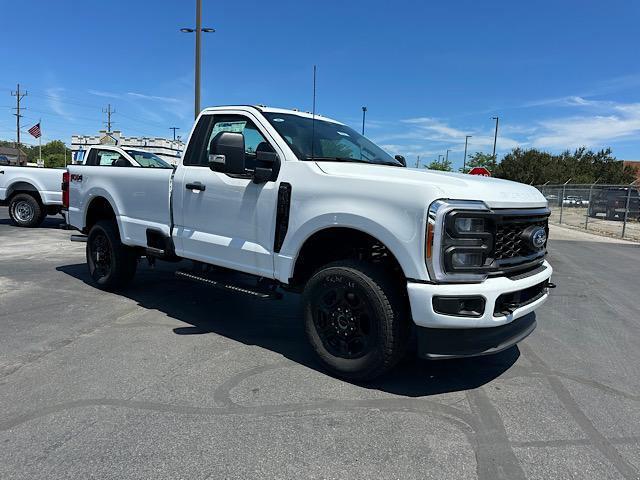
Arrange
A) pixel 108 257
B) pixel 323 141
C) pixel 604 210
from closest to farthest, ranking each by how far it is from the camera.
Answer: pixel 323 141 < pixel 108 257 < pixel 604 210

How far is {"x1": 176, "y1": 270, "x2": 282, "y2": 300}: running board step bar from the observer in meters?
4.25

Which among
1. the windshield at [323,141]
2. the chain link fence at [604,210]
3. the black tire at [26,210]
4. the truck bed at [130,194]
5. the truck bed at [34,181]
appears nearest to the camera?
the windshield at [323,141]

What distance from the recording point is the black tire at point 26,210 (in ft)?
41.0

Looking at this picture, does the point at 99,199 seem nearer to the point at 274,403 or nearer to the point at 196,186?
the point at 196,186

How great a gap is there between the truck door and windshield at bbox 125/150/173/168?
4676 millimetres

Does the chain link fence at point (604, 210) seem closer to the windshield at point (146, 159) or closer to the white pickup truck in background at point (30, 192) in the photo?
the windshield at point (146, 159)

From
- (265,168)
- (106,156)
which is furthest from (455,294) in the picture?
(106,156)

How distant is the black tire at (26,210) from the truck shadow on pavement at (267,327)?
5.94 m

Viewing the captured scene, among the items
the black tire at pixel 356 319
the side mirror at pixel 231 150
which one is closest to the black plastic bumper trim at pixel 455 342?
the black tire at pixel 356 319

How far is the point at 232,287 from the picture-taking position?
175 inches

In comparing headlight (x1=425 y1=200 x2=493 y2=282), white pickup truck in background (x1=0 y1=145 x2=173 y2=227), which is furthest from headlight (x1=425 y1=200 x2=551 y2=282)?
white pickup truck in background (x1=0 y1=145 x2=173 y2=227)

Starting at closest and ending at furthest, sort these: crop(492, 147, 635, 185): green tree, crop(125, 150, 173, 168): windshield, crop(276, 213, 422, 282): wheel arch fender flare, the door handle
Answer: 1. crop(276, 213, 422, 282): wheel arch fender flare
2. the door handle
3. crop(125, 150, 173, 168): windshield
4. crop(492, 147, 635, 185): green tree

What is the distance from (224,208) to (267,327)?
138cm

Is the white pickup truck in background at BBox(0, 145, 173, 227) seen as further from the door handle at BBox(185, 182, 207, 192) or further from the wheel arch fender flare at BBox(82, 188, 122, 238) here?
the door handle at BBox(185, 182, 207, 192)
